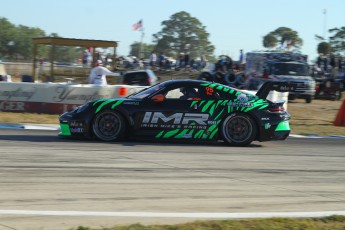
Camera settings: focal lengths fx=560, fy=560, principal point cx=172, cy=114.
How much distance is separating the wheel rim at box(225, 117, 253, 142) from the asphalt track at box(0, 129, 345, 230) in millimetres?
272

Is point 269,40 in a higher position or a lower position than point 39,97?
higher

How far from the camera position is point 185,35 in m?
101

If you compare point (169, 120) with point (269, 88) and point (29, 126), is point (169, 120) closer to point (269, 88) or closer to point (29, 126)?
point (269, 88)

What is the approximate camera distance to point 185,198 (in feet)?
19.2

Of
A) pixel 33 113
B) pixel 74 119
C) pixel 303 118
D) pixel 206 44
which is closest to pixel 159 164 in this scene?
pixel 74 119

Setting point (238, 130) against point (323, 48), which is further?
point (323, 48)

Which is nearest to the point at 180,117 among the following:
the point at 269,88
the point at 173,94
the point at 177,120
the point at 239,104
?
the point at 177,120

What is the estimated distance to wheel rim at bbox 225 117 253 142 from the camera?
10.3m

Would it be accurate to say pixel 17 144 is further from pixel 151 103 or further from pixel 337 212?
pixel 337 212

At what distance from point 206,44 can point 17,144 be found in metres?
92.2

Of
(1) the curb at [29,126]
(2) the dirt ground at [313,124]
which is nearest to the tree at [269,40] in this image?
(2) the dirt ground at [313,124]

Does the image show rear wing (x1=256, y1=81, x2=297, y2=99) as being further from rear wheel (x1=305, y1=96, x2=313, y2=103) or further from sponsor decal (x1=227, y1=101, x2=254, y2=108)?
rear wheel (x1=305, y1=96, x2=313, y2=103)

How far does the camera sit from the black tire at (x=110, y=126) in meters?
10.2

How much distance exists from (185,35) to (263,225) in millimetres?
97391
